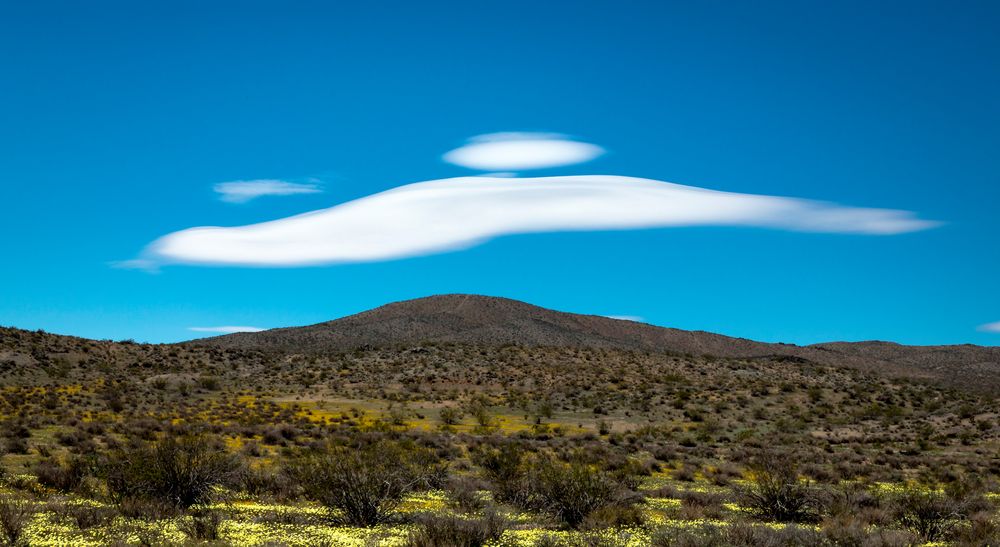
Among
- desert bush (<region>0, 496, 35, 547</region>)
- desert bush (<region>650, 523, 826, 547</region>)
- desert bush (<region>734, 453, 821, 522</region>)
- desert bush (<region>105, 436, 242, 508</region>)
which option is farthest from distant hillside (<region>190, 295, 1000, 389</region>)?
desert bush (<region>650, 523, 826, 547</region>)

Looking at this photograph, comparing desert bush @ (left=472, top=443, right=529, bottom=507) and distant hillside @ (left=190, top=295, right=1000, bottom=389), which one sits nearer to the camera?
desert bush @ (left=472, top=443, right=529, bottom=507)

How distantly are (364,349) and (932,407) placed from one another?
59.0 metres

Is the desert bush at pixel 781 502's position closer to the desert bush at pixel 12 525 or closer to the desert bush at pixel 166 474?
the desert bush at pixel 166 474

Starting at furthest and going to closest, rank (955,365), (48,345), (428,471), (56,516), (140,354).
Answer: (955,365) → (140,354) → (48,345) → (428,471) → (56,516)

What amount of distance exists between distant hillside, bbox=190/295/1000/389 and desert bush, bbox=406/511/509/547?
82.1 meters

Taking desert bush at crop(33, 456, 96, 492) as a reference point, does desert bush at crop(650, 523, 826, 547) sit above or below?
below

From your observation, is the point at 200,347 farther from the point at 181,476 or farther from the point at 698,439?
the point at 181,476

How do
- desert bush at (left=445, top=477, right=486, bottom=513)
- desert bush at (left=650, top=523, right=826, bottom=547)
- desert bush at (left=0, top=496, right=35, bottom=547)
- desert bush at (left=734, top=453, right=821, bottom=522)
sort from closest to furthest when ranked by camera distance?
desert bush at (left=0, top=496, right=35, bottom=547) → desert bush at (left=650, top=523, right=826, bottom=547) → desert bush at (left=734, top=453, right=821, bottom=522) → desert bush at (left=445, top=477, right=486, bottom=513)

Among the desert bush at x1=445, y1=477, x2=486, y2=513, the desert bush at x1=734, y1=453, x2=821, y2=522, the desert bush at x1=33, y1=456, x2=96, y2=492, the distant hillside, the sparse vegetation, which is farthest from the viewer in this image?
the distant hillside

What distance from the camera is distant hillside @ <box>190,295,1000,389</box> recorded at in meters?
111

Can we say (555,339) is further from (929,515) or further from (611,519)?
(611,519)

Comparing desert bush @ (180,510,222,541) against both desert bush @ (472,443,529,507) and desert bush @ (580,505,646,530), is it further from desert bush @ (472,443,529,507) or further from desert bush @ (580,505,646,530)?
desert bush @ (472,443,529,507)

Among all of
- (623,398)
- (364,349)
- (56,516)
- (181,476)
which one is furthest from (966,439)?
(364,349)

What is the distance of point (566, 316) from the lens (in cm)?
13938
